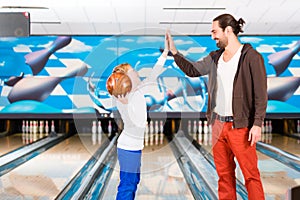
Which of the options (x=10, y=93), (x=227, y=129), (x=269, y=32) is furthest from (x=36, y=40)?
(x=227, y=129)

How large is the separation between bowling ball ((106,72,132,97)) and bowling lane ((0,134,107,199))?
1.79 feet

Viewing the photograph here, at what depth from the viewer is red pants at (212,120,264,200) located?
8.54ft

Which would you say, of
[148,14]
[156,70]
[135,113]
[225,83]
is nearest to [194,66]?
[225,83]

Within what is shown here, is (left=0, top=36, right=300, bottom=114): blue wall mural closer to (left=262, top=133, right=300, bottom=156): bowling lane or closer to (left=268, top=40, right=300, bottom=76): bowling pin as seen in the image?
(left=268, top=40, right=300, bottom=76): bowling pin

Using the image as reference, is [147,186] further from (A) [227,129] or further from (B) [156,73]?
(B) [156,73]

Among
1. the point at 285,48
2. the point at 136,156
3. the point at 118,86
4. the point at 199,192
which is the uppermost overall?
the point at 285,48

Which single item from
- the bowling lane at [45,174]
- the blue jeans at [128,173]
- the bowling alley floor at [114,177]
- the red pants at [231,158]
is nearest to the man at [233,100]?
Answer: the red pants at [231,158]

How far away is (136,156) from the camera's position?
2.37m

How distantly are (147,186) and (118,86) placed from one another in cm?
192

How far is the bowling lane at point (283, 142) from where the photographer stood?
6.33 m

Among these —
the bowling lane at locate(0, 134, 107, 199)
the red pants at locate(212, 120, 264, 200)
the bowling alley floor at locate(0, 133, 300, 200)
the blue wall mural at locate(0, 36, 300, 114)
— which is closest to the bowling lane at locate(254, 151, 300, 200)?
the bowling alley floor at locate(0, 133, 300, 200)

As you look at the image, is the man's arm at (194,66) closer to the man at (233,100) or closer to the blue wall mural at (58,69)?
the man at (233,100)

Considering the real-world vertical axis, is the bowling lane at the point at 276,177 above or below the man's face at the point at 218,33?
below

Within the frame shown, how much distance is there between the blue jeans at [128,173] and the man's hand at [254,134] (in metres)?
0.68
